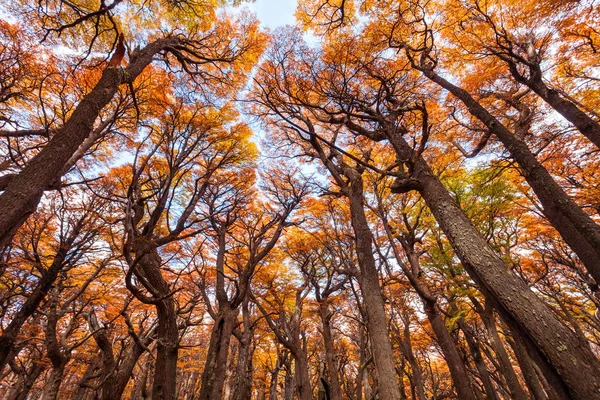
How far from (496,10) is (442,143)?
3748 mm

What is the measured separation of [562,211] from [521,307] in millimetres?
3476

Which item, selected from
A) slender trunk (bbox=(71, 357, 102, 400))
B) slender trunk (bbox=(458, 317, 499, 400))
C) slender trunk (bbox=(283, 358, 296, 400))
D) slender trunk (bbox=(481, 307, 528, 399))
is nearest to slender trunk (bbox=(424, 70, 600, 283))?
slender trunk (bbox=(481, 307, 528, 399))

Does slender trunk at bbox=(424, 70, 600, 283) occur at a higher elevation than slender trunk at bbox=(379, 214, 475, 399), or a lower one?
higher

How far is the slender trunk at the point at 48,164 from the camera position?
103 inches

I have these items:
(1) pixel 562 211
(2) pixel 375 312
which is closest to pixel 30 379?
(2) pixel 375 312

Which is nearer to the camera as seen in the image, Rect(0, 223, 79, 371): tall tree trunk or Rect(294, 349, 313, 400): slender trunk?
Rect(0, 223, 79, 371): tall tree trunk

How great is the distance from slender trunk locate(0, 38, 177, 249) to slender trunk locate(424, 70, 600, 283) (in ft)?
25.5

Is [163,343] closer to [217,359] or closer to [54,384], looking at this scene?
[217,359]

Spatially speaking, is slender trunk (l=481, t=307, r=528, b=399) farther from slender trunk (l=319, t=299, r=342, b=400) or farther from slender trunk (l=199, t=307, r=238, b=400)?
slender trunk (l=199, t=307, r=238, b=400)

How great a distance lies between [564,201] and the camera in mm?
4621

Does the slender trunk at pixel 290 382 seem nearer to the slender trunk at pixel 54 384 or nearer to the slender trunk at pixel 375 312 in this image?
the slender trunk at pixel 54 384

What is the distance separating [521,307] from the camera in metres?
2.62

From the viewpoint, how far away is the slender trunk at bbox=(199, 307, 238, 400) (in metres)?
5.98

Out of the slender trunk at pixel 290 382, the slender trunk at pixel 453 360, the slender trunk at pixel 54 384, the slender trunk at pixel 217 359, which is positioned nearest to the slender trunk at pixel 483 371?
the slender trunk at pixel 453 360
